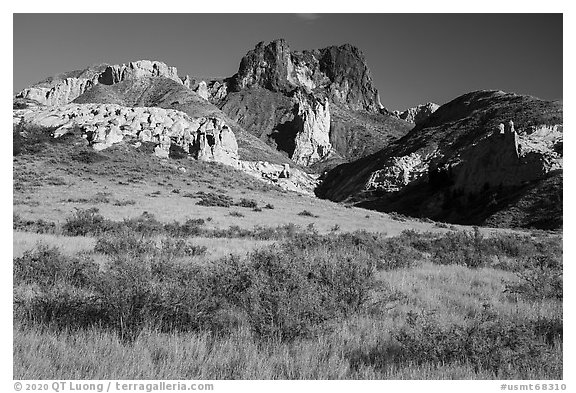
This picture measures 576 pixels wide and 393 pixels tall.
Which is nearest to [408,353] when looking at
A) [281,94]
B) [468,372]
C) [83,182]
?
[468,372]

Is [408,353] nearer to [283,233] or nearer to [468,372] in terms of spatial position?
[468,372]

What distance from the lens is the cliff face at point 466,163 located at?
4653 centimetres

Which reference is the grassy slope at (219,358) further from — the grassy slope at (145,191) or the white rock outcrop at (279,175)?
the white rock outcrop at (279,175)

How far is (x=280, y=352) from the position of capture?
4.40 meters

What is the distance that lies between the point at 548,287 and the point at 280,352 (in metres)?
6.38

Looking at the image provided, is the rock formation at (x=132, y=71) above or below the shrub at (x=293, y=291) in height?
above

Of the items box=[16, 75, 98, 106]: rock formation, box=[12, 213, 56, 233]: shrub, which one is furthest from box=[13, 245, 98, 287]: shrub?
box=[16, 75, 98, 106]: rock formation

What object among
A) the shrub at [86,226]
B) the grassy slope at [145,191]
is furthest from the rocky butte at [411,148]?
the shrub at [86,226]

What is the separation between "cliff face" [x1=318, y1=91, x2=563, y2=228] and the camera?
46.5m

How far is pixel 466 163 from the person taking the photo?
175 feet

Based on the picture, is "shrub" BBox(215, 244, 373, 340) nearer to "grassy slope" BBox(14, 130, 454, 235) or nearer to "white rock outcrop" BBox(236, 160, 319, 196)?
"grassy slope" BBox(14, 130, 454, 235)

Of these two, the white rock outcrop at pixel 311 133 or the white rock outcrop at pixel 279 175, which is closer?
the white rock outcrop at pixel 279 175

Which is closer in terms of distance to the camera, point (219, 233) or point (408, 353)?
point (408, 353)

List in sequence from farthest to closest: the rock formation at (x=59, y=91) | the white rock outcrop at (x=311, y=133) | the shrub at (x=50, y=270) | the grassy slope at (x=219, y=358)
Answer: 1. the rock formation at (x=59, y=91)
2. the white rock outcrop at (x=311, y=133)
3. the shrub at (x=50, y=270)
4. the grassy slope at (x=219, y=358)
